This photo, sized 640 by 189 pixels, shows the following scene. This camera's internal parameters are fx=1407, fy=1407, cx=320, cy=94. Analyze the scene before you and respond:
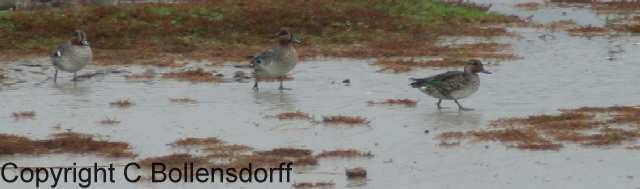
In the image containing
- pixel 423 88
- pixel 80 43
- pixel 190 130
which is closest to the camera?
pixel 190 130

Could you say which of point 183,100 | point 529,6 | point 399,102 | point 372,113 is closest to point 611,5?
point 529,6

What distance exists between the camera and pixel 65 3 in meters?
38.8

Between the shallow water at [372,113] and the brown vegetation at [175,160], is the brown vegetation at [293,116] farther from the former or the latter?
the brown vegetation at [175,160]

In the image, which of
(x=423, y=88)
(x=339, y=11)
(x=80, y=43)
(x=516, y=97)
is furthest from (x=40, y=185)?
(x=339, y=11)

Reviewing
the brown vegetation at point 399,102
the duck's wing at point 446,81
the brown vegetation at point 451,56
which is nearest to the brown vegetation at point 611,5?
the brown vegetation at point 451,56

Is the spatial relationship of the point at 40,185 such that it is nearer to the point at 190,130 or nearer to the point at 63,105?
the point at 190,130

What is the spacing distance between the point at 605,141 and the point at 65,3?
24.8 m

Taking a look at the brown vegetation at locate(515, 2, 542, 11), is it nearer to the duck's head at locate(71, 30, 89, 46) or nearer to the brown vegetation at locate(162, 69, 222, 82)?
the brown vegetation at locate(162, 69, 222, 82)

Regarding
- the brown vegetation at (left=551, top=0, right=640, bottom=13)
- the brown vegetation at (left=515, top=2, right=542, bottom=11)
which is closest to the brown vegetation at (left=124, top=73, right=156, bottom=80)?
the brown vegetation at (left=551, top=0, right=640, bottom=13)

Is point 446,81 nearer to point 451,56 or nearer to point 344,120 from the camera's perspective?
point 344,120

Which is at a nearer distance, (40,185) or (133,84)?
(40,185)

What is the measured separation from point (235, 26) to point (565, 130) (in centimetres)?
1552

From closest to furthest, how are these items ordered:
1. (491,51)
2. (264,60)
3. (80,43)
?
(264,60), (80,43), (491,51)

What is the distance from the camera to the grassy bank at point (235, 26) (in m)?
29.7
